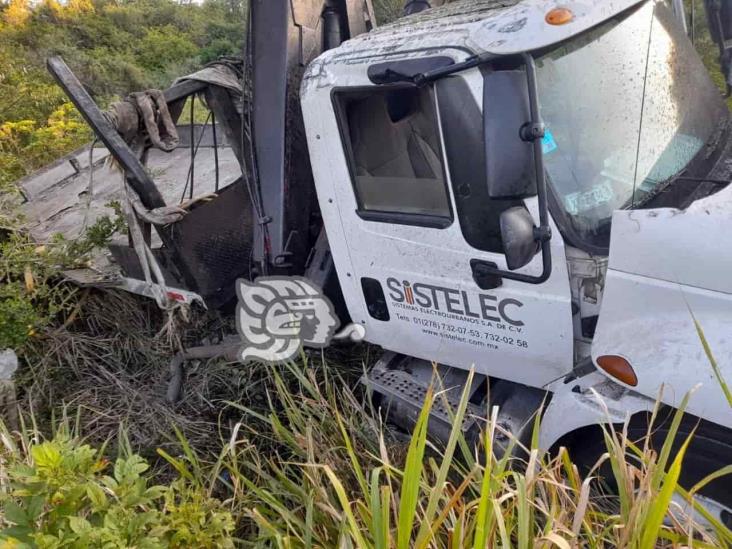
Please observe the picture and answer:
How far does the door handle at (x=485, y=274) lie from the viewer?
202 centimetres

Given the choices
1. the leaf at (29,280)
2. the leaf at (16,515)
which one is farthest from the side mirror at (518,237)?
the leaf at (29,280)

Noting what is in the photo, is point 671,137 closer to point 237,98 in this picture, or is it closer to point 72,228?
point 237,98

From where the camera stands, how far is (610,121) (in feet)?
6.32

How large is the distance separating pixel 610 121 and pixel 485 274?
2.25 feet

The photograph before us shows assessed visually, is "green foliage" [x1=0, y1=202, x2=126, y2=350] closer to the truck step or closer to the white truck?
the white truck

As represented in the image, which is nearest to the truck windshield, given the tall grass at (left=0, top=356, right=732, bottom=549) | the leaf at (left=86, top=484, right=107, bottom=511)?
the tall grass at (left=0, top=356, right=732, bottom=549)

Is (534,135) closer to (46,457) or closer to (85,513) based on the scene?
(46,457)

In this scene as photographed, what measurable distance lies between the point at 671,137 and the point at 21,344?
3.62 metres

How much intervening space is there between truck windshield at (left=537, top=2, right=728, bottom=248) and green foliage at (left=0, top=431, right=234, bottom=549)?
60.8 inches

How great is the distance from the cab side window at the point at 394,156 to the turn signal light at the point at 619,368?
733 mm

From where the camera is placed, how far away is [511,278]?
1.96m

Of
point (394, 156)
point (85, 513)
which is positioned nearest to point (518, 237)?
point (394, 156)

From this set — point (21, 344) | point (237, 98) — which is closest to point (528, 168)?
point (237, 98)

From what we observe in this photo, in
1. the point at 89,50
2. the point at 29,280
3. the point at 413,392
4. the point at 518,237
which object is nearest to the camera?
the point at 518,237
